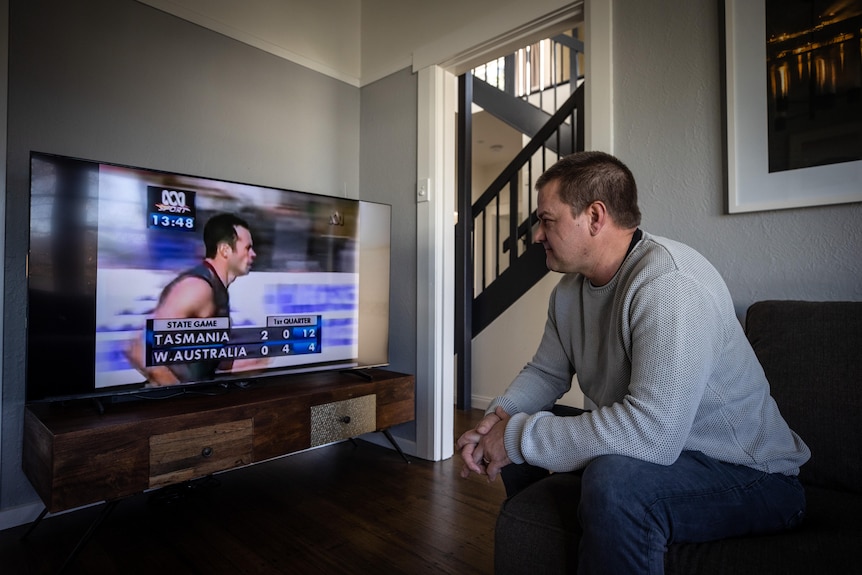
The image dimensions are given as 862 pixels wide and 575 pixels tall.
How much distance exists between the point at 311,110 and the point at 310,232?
896mm

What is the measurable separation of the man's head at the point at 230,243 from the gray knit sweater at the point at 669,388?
141 cm

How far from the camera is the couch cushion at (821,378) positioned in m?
1.17

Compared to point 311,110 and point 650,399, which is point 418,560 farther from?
point 311,110

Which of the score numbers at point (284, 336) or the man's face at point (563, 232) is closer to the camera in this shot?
the man's face at point (563, 232)

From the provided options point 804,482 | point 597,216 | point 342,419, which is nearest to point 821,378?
point 804,482

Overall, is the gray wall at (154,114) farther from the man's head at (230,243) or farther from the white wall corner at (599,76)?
the white wall corner at (599,76)

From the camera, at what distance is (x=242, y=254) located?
6.80 feet

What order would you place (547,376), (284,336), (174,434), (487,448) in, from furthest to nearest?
(284,336)
(174,434)
(547,376)
(487,448)

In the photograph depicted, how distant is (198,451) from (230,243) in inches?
31.6

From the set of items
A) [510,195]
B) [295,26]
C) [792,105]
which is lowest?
[792,105]

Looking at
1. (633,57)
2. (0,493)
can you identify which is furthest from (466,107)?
(0,493)

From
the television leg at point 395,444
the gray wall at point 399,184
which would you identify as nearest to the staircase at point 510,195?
the gray wall at point 399,184

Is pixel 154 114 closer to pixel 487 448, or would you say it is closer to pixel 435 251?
pixel 435 251

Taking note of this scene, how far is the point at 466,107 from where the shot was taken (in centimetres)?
357
